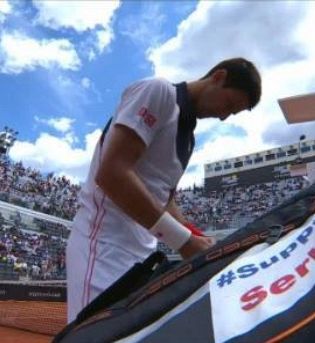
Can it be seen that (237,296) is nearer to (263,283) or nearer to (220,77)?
(263,283)

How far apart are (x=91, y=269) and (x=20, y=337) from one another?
301 inches

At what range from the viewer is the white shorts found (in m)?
1.48

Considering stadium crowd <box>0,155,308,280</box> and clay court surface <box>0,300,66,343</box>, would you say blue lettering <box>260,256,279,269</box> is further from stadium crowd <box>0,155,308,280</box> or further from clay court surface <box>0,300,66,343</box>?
stadium crowd <box>0,155,308,280</box>

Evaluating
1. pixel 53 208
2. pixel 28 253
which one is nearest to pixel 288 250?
pixel 28 253

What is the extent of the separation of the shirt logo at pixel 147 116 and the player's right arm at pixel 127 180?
0.05m

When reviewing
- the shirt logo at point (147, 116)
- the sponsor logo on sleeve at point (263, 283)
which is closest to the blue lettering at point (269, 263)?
the sponsor logo on sleeve at point (263, 283)

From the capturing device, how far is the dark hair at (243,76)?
5.34 feet

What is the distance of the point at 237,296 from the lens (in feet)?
2.66

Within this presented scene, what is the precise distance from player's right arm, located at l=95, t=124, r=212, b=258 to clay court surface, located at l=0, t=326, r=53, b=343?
23.0ft

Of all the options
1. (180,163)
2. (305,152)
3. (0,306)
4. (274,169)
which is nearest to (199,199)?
(274,169)

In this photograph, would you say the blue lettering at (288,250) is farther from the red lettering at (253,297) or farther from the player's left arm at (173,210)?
the player's left arm at (173,210)

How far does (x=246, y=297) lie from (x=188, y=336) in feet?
0.33

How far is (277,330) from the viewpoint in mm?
723

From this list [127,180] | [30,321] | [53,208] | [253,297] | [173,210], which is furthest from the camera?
[53,208]
